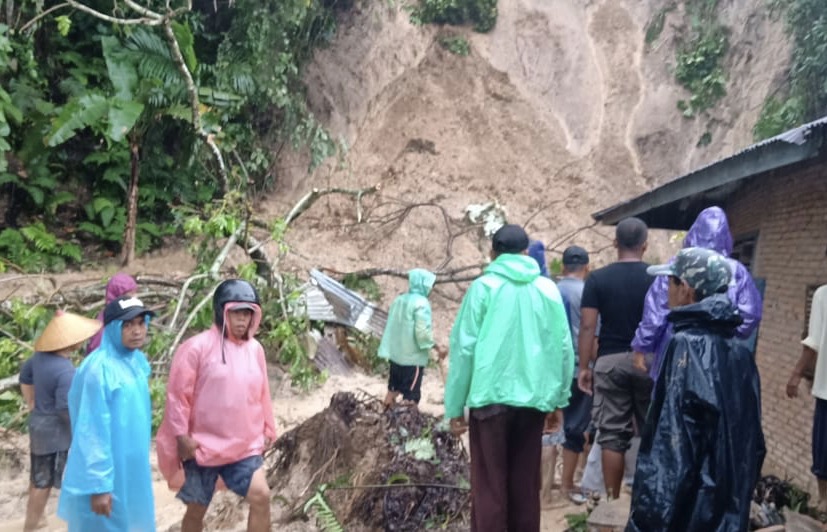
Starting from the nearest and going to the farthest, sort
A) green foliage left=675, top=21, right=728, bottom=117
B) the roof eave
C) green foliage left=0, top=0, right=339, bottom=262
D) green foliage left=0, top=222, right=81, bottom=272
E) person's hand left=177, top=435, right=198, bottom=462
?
person's hand left=177, top=435, right=198, bottom=462
the roof eave
green foliage left=0, top=0, right=339, bottom=262
green foliage left=0, top=222, right=81, bottom=272
green foliage left=675, top=21, right=728, bottom=117

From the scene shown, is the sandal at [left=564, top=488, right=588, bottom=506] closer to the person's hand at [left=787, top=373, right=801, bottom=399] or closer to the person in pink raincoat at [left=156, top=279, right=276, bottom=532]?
the person's hand at [left=787, top=373, right=801, bottom=399]

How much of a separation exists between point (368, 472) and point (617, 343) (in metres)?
1.93

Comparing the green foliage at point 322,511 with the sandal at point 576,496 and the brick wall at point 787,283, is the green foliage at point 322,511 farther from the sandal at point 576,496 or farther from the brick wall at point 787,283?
the brick wall at point 787,283

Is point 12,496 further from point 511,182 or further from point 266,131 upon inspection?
point 511,182

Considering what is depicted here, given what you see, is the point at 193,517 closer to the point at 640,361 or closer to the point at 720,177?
the point at 640,361

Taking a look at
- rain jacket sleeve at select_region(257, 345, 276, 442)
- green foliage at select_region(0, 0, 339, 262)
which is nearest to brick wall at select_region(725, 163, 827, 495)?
rain jacket sleeve at select_region(257, 345, 276, 442)

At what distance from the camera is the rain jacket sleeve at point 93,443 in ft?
10.9

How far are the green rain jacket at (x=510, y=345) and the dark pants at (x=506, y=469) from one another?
13 cm

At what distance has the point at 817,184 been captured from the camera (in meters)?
5.80

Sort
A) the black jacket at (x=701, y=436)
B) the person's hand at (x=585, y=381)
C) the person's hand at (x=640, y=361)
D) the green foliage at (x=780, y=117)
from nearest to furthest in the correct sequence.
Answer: the black jacket at (x=701, y=436) → the person's hand at (x=640, y=361) → the person's hand at (x=585, y=381) → the green foliage at (x=780, y=117)

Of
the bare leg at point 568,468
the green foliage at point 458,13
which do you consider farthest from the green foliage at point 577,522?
the green foliage at point 458,13

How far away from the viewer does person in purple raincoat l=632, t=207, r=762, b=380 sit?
151 inches

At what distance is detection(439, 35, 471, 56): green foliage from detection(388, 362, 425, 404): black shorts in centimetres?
1179

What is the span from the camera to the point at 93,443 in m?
3.35
